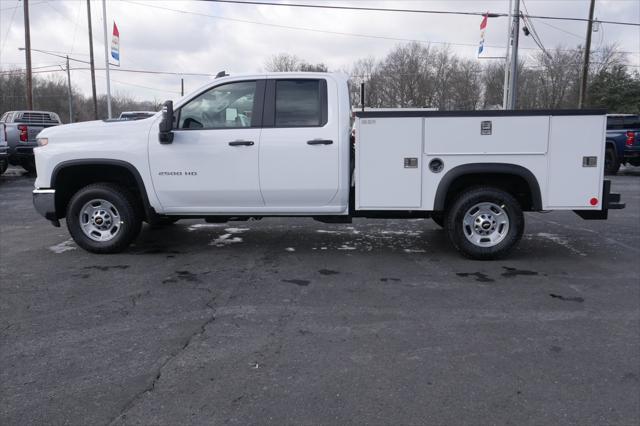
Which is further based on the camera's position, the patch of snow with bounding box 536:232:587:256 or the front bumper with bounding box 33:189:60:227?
the patch of snow with bounding box 536:232:587:256

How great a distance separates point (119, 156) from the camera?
21.8ft

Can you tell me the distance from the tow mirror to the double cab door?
0.34ft

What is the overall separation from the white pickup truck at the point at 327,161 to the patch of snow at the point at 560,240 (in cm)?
83

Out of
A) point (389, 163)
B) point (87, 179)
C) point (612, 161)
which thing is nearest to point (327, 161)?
point (389, 163)

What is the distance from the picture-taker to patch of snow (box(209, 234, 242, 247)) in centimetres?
765

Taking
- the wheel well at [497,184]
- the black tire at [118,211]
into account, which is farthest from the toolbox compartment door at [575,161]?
the black tire at [118,211]

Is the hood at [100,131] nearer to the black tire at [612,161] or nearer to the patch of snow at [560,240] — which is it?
the patch of snow at [560,240]

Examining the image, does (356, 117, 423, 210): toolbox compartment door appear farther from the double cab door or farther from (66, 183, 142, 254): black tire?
(66, 183, 142, 254): black tire

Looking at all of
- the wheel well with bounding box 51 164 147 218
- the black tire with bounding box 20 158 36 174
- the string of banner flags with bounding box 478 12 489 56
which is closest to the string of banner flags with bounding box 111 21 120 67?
the black tire with bounding box 20 158 36 174

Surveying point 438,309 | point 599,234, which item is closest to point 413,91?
point 599,234

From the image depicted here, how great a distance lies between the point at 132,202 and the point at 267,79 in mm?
2271

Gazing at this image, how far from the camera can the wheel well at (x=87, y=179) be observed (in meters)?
6.81

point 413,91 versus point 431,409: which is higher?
point 413,91

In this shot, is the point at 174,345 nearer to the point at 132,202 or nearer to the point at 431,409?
the point at 431,409
